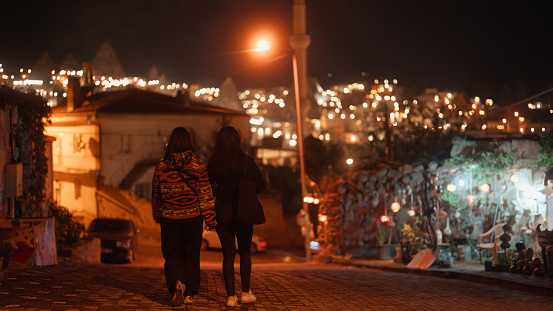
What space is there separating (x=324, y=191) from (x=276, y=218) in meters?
13.4

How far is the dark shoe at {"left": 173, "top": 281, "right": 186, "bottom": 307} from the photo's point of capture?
7.01 meters

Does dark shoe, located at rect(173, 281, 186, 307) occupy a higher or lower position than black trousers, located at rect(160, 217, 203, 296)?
lower

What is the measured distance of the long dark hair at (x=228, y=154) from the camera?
7.18m

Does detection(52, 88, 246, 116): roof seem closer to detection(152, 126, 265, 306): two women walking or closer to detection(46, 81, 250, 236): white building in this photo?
detection(46, 81, 250, 236): white building

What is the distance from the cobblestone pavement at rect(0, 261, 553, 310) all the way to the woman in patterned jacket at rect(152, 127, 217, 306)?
0.42 m

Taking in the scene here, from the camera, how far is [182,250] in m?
7.27

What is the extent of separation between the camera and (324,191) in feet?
77.9

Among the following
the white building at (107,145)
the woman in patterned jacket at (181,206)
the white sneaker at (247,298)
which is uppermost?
the white building at (107,145)

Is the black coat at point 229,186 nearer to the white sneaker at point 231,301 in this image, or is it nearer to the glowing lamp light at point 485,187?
the white sneaker at point 231,301

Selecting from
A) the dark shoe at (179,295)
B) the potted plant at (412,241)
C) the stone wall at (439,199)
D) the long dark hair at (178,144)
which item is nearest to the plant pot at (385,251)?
the stone wall at (439,199)

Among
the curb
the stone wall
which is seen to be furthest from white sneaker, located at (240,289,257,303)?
the stone wall

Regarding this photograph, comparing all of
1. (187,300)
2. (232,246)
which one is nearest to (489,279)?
(232,246)

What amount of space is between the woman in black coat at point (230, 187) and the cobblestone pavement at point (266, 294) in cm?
54

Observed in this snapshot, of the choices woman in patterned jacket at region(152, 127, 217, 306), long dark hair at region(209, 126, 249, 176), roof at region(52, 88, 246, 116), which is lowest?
woman in patterned jacket at region(152, 127, 217, 306)
